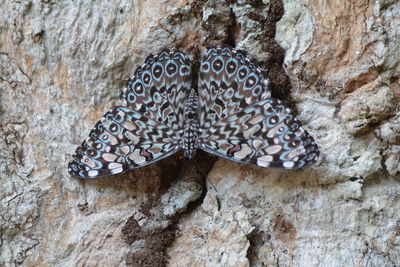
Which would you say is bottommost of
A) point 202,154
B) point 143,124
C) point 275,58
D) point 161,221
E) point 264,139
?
point 161,221

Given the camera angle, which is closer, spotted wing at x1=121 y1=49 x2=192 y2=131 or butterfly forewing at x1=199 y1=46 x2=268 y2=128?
butterfly forewing at x1=199 y1=46 x2=268 y2=128

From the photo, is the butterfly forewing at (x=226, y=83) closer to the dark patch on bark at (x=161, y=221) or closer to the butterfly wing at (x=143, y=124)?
the butterfly wing at (x=143, y=124)

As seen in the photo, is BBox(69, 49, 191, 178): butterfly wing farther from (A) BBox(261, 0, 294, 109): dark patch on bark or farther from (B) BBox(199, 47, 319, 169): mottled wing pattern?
(A) BBox(261, 0, 294, 109): dark patch on bark

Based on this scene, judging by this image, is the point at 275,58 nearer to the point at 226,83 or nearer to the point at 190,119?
the point at 226,83

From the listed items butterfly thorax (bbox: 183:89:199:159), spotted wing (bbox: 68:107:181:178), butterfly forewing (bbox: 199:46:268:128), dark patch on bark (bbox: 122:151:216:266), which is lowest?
dark patch on bark (bbox: 122:151:216:266)

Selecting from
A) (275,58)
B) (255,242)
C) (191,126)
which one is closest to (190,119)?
(191,126)

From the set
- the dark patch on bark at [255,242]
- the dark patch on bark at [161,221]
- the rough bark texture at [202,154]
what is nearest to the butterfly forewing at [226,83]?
the rough bark texture at [202,154]

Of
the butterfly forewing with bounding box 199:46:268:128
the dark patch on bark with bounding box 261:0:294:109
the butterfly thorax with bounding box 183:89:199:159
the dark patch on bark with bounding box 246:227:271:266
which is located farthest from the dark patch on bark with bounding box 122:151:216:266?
the dark patch on bark with bounding box 261:0:294:109

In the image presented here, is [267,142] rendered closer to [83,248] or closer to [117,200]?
[117,200]

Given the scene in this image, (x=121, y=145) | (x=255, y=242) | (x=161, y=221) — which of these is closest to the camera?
(x=255, y=242)
